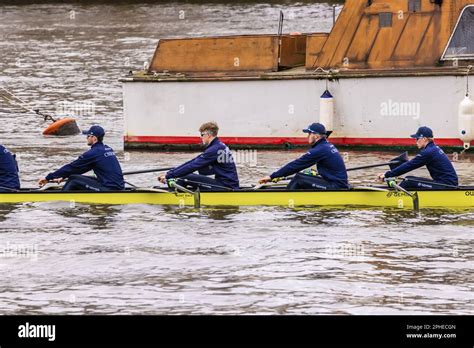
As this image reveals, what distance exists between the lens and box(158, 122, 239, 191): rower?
24547mm

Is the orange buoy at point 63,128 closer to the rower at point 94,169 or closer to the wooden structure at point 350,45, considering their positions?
the wooden structure at point 350,45

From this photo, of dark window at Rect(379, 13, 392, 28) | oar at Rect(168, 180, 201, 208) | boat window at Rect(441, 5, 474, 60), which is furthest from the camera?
dark window at Rect(379, 13, 392, 28)

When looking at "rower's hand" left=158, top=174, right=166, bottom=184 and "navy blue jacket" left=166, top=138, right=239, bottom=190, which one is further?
"rower's hand" left=158, top=174, right=166, bottom=184

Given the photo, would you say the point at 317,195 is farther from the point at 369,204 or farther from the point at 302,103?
the point at 302,103

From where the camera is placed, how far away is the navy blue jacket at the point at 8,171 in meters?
25.6

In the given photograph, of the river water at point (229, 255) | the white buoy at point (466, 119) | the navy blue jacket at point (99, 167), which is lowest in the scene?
the river water at point (229, 255)

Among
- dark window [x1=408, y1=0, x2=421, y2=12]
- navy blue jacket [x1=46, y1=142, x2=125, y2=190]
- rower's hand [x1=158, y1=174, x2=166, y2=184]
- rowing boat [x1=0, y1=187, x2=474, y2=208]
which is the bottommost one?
rowing boat [x1=0, y1=187, x2=474, y2=208]

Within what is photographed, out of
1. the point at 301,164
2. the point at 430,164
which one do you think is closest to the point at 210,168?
the point at 301,164

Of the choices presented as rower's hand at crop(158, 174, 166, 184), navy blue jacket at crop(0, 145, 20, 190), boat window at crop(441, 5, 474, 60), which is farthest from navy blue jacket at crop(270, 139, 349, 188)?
boat window at crop(441, 5, 474, 60)

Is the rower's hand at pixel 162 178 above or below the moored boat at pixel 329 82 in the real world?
below

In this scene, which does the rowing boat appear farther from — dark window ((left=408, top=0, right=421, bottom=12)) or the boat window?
dark window ((left=408, top=0, right=421, bottom=12))

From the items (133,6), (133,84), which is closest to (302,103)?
(133,84)

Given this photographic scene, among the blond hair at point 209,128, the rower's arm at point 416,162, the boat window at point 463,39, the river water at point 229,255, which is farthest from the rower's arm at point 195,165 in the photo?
the boat window at point 463,39

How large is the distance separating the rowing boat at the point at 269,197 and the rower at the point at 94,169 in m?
0.25
